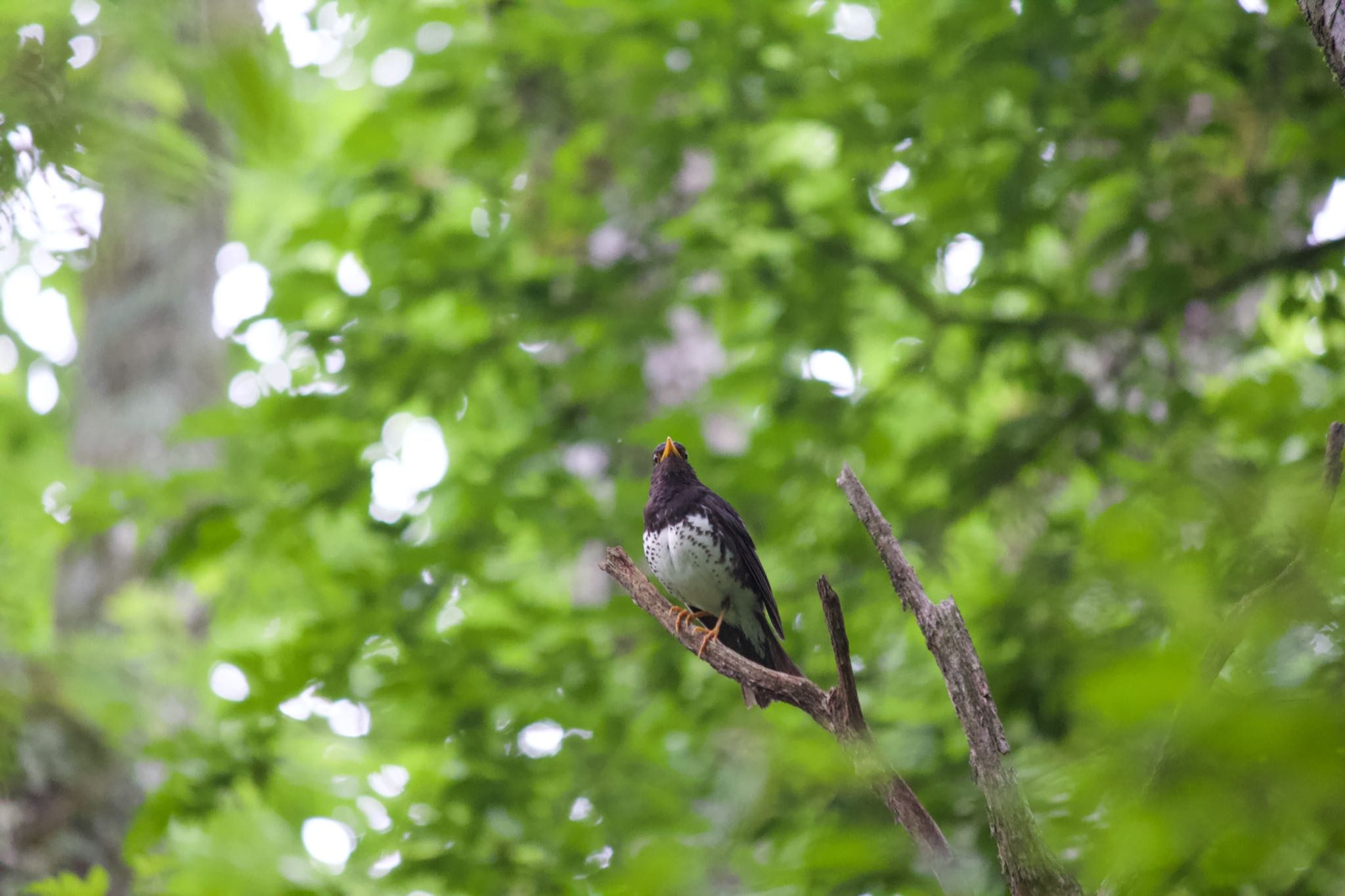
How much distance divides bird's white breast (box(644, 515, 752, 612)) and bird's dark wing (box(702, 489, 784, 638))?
0.09ft

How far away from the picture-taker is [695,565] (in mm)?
2963

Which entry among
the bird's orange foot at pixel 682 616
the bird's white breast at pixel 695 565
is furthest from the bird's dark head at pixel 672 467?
the bird's orange foot at pixel 682 616

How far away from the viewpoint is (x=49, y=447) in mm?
9484

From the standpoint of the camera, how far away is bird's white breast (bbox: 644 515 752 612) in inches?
117

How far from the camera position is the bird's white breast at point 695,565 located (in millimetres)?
2965

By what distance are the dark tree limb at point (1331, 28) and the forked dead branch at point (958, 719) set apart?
110 cm

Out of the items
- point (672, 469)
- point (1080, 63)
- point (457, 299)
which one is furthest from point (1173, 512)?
point (457, 299)

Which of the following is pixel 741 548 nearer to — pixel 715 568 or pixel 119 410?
pixel 715 568

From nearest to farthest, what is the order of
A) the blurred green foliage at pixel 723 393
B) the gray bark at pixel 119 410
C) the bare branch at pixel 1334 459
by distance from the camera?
the bare branch at pixel 1334 459 → the gray bark at pixel 119 410 → the blurred green foliage at pixel 723 393

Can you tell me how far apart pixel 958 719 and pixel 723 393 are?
294 centimetres

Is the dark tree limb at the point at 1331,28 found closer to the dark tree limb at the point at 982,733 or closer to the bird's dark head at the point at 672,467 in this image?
the dark tree limb at the point at 982,733

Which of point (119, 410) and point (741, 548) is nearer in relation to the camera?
point (741, 548)

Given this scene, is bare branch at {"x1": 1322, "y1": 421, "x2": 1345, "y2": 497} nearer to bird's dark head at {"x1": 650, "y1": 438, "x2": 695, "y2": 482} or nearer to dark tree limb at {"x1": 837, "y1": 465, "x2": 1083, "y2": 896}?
dark tree limb at {"x1": 837, "y1": 465, "x2": 1083, "y2": 896}

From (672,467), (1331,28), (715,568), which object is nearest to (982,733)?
(1331,28)
